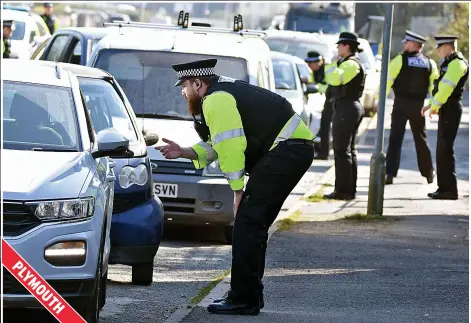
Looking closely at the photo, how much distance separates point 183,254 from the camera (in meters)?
11.8

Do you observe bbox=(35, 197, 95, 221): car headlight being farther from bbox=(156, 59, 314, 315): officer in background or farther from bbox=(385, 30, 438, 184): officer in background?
bbox=(385, 30, 438, 184): officer in background

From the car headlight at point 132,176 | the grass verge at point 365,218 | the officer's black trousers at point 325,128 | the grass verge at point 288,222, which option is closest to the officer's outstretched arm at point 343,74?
the grass verge at point 288,222

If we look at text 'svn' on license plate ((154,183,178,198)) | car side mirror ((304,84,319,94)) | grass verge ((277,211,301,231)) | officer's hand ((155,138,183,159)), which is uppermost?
officer's hand ((155,138,183,159))

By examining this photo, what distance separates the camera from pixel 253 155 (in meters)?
8.84

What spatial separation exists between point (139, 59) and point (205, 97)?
498 centimetres

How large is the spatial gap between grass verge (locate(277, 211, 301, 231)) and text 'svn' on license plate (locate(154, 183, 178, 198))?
1.62 meters

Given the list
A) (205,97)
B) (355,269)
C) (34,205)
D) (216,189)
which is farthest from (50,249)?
(216,189)

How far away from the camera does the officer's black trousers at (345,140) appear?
54.5 ft

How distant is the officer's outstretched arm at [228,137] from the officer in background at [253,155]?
41mm

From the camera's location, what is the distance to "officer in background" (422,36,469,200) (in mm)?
16688

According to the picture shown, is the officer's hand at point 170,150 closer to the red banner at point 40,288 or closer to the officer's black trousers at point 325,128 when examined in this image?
the red banner at point 40,288

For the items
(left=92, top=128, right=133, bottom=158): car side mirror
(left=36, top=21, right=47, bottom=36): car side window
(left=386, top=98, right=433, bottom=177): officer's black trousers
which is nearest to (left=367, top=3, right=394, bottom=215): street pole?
(left=386, top=98, right=433, bottom=177): officer's black trousers

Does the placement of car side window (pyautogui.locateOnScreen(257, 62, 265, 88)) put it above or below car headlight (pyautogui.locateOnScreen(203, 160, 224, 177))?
above

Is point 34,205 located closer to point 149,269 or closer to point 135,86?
point 149,269
